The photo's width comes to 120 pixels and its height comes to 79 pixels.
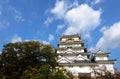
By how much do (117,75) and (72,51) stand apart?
39.1 metres

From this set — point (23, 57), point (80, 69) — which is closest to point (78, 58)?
point (80, 69)

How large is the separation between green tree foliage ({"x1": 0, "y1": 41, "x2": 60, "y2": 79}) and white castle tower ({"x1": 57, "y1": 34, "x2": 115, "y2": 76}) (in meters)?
15.0

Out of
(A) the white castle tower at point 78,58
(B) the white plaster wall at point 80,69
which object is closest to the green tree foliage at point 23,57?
(A) the white castle tower at point 78,58

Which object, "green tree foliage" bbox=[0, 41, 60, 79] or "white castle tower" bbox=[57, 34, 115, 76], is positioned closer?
"green tree foliage" bbox=[0, 41, 60, 79]

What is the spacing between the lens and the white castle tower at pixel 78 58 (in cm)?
5434

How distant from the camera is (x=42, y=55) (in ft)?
122

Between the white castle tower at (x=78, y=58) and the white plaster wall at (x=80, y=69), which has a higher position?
the white castle tower at (x=78, y=58)

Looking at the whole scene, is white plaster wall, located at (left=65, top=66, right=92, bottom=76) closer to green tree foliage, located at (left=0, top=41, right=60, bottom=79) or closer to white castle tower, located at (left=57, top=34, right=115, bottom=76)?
white castle tower, located at (left=57, top=34, right=115, bottom=76)

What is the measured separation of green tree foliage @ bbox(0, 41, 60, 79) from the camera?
35.5 metres

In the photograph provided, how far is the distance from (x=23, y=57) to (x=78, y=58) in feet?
76.8

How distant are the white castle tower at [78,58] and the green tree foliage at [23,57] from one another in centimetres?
1495

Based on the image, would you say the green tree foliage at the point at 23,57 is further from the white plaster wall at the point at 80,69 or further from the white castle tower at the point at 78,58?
the white plaster wall at the point at 80,69

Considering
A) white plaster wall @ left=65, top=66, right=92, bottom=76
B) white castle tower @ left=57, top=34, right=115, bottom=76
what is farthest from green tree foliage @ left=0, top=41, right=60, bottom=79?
white plaster wall @ left=65, top=66, right=92, bottom=76

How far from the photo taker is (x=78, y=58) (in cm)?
5759
